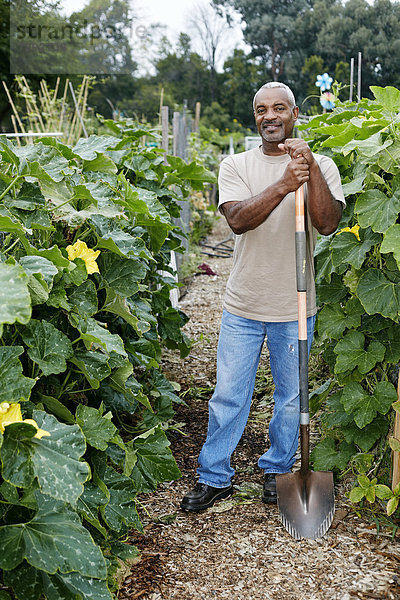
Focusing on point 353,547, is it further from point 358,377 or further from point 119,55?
point 119,55

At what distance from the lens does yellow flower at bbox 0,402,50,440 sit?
4.33ft

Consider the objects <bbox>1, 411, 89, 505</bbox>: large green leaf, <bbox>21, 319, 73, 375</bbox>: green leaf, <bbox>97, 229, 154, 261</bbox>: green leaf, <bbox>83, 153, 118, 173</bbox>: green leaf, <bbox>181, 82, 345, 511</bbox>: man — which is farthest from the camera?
<bbox>181, 82, 345, 511</bbox>: man

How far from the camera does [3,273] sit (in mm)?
1250

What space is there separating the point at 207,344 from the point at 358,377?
241cm

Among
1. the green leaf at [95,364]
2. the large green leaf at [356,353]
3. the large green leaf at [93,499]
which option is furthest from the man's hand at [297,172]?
the large green leaf at [93,499]

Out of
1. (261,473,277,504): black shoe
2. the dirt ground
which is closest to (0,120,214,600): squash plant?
the dirt ground

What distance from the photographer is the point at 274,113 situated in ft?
8.50

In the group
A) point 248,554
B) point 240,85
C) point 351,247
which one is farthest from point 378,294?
point 240,85

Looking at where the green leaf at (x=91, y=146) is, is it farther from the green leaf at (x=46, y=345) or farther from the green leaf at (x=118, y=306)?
the green leaf at (x=46, y=345)

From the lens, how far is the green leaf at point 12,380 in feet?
4.52

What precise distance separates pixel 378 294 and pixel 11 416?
150cm

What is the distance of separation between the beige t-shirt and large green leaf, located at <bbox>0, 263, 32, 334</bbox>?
148cm

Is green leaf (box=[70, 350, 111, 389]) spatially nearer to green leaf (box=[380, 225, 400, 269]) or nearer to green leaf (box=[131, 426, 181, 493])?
green leaf (box=[131, 426, 181, 493])

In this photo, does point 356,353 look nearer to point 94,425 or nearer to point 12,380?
point 94,425
